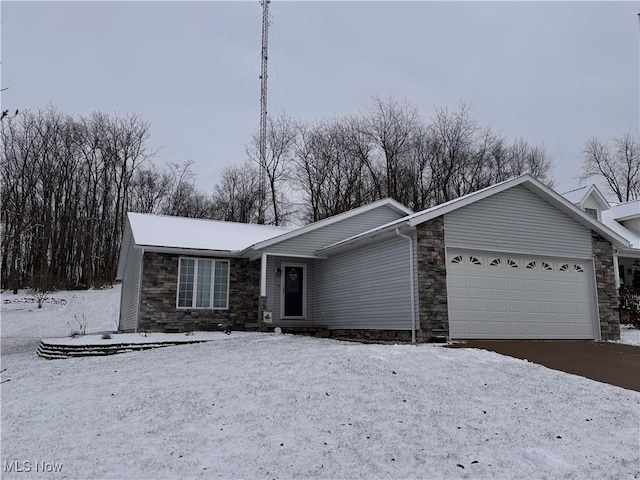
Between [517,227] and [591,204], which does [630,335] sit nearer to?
[517,227]

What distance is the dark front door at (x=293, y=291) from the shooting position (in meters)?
15.3

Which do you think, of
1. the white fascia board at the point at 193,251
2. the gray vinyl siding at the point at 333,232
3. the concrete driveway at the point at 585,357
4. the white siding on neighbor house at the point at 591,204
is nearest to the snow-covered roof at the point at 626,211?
the white siding on neighbor house at the point at 591,204

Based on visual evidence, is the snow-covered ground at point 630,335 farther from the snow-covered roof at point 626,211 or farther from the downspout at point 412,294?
the snow-covered roof at point 626,211

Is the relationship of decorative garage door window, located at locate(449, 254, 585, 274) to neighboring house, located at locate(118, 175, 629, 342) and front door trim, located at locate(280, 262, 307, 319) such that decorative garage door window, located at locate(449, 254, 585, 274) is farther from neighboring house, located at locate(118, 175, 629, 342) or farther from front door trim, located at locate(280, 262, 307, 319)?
front door trim, located at locate(280, 262, 307, 319)

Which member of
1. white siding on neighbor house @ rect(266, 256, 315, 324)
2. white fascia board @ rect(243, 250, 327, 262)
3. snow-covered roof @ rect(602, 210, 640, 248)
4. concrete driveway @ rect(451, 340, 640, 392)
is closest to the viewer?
concrete driveway @ rect(451, 340, 640, 392)

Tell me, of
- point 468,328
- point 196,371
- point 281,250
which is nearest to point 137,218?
point 281,250

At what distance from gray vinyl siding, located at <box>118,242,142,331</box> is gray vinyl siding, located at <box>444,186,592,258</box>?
8.94 meters

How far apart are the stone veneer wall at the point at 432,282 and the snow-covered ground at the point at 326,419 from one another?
1817 millimetres

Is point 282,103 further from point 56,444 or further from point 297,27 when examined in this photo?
point 56,444

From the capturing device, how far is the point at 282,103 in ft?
106

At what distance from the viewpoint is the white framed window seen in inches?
564

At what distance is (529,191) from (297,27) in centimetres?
2331

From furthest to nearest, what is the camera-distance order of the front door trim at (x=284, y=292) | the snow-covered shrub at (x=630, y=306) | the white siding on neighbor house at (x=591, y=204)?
the white siding on neighbor house at (x=591, y=204), the snow-covered shrub at (x=630, y=306), the front door trim at (x=284, y=292)

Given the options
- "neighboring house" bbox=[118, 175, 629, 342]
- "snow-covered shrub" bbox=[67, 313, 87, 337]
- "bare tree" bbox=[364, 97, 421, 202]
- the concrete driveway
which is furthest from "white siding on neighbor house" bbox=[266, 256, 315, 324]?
"bare tree" bbox=[364, 97, 421, 202]
